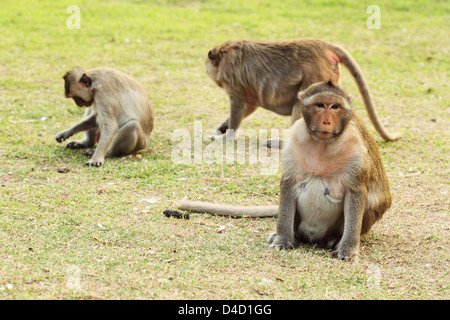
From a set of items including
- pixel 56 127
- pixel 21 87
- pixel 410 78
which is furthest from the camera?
pixel 410 78

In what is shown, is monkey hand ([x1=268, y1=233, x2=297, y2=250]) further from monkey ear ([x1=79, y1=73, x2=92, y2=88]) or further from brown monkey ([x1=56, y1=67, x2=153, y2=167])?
monkey ear ([x1=79, y1=73, x2=92, y2=88])

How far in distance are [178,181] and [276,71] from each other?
218 centimetres

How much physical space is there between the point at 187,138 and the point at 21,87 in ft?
11.2

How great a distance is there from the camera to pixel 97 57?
489 inches

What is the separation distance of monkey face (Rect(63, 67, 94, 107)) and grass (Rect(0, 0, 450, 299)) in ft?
2.45

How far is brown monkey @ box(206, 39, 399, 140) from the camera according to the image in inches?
327

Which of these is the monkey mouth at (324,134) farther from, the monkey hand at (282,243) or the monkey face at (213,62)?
the monkey face at (213,62)

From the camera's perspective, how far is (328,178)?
5.12 m

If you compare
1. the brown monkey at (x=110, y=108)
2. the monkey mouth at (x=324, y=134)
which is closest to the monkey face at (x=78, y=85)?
the brown monkey at (x=110, y=108)

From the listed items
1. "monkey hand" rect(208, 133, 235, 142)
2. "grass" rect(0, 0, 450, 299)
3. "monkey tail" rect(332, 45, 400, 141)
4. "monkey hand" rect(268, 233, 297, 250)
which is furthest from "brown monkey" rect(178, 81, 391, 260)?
"monkey hand" rect(208, 133, 235, 142)
